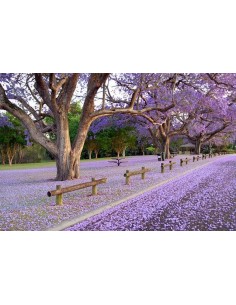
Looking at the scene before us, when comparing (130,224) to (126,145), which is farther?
(126,145)

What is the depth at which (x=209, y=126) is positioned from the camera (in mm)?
14414

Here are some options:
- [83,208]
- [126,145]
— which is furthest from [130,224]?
[126,145]

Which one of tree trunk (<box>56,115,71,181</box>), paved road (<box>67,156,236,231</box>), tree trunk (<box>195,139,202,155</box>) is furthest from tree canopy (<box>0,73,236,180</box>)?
tree trunk (<box>195,139,202,155</box>)

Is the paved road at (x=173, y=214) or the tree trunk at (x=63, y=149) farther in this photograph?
the tree trunk at (x=63, y=149)

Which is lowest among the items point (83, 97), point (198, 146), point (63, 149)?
point (63, 149)

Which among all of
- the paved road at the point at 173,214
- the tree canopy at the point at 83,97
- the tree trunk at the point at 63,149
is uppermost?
the tree canopy at the point at 83,97

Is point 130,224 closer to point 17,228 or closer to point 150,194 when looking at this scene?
point 17,228

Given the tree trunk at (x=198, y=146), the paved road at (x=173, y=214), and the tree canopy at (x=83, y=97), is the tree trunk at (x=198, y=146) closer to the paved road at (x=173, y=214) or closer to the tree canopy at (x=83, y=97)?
the tree canopy at (x=83, y=97)

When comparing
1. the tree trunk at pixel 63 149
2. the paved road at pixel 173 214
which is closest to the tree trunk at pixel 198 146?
the tree trunk at pixel 63 149

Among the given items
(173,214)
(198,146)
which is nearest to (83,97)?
(173,214)

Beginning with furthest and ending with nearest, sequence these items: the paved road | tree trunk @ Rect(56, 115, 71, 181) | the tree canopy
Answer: tree trunk @ Rect(56, 115, 71, 181) < the tree canopy < the paved road

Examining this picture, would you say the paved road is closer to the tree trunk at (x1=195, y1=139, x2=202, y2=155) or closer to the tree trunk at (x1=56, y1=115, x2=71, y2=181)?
the tree trunk at (x1=56, y1=115, x2=71, y2=181)

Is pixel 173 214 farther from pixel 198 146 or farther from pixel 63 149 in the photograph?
pixel 198 146
